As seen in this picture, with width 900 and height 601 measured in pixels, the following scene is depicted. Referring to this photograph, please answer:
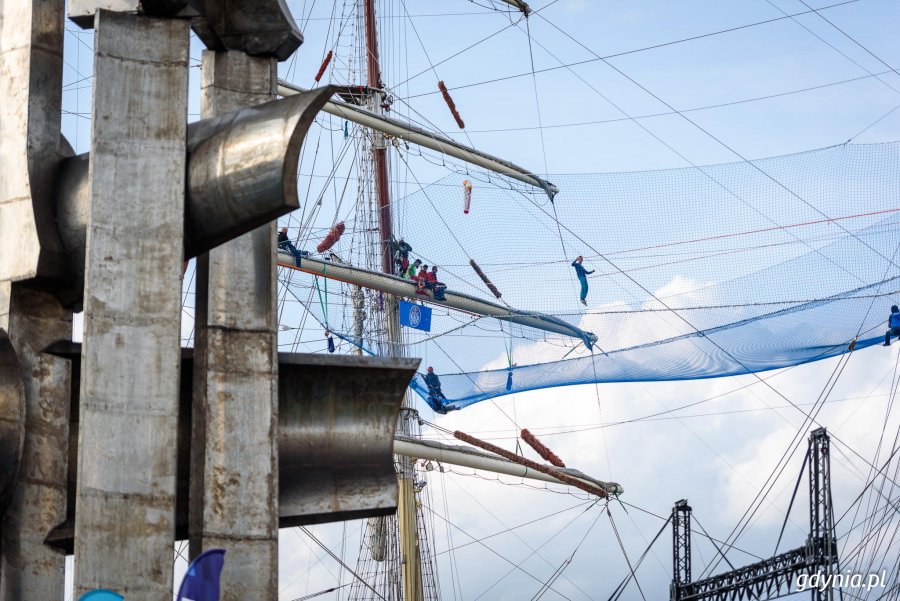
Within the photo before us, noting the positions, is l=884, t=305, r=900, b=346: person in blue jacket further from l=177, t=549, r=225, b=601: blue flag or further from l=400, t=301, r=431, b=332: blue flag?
l=177, t=549, r=225, b=601: blue flag

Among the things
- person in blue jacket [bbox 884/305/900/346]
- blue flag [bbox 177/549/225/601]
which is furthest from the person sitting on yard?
blue flag [bbox 177/549/225/601]

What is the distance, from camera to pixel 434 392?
87.4 ft

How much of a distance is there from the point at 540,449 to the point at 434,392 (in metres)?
4.32

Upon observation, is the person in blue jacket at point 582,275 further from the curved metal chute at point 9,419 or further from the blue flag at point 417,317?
the curved metal chute at point 9,419

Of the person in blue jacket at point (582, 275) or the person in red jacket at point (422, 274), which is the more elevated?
the person in red jacket at point (422, 274)

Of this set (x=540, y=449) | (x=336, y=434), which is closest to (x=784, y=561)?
(x=540, y=449)

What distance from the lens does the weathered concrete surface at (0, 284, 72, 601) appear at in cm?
673

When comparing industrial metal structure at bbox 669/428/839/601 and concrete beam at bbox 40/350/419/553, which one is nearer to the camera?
concrete beam at bbox 40/350/419/553

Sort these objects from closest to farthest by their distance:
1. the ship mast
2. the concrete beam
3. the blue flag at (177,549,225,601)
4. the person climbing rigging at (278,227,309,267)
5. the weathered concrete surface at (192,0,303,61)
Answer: the blue flag at (177,549,225,601)
the weathered concrete surface at (192,0,303,61)
the concrete beam
the person climbing rigging at (278,227,309,267)
the ship mast

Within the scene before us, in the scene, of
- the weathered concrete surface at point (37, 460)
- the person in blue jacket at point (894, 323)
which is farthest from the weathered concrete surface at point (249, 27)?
the person in blue jacket at point (894, 323)

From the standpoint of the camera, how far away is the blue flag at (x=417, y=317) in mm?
29638

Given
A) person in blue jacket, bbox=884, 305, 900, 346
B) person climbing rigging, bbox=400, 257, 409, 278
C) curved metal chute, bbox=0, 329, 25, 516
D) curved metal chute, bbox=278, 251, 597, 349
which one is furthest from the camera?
person climbing rigging, bbox=400, 257, 409, 278

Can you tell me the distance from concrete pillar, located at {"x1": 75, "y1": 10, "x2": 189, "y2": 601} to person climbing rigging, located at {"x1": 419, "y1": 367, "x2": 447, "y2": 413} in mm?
19830

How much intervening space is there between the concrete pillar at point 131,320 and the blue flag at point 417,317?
75.0 ft
